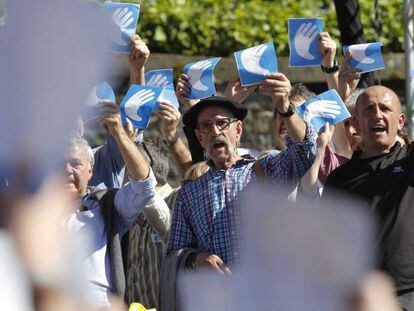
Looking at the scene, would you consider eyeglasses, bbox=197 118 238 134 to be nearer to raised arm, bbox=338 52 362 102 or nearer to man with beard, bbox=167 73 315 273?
man with beard, bbox=167 73 315 273

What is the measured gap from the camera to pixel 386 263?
4242 millimetres

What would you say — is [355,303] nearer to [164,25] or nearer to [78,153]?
[78,153]

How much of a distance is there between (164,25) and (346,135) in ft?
12.3

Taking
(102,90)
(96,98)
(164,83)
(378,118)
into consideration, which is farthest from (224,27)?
(96,98)

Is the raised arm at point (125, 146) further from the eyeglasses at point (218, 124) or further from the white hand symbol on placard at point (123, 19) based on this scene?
the white hand symbol on placard at point (123, 19)

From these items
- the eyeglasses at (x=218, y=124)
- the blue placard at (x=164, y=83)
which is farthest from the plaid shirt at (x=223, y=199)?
the blue placard at (x=164, y=83)

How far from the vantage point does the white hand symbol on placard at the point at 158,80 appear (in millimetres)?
5207

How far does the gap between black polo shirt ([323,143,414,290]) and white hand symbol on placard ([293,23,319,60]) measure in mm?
818

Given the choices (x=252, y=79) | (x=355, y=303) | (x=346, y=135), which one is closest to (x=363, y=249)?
(x=355, y=303)

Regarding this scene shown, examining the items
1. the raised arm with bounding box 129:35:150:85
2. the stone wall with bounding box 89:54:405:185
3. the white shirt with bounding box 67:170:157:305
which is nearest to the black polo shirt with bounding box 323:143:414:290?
the white shirt with bounding box 67:170:157:305

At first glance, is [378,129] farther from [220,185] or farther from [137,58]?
[137,58]

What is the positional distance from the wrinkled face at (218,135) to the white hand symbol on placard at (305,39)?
2.29ft

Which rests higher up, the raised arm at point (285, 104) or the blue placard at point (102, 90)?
the blue placard at point (102, 90)

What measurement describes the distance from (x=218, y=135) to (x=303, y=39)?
87 centimetres
